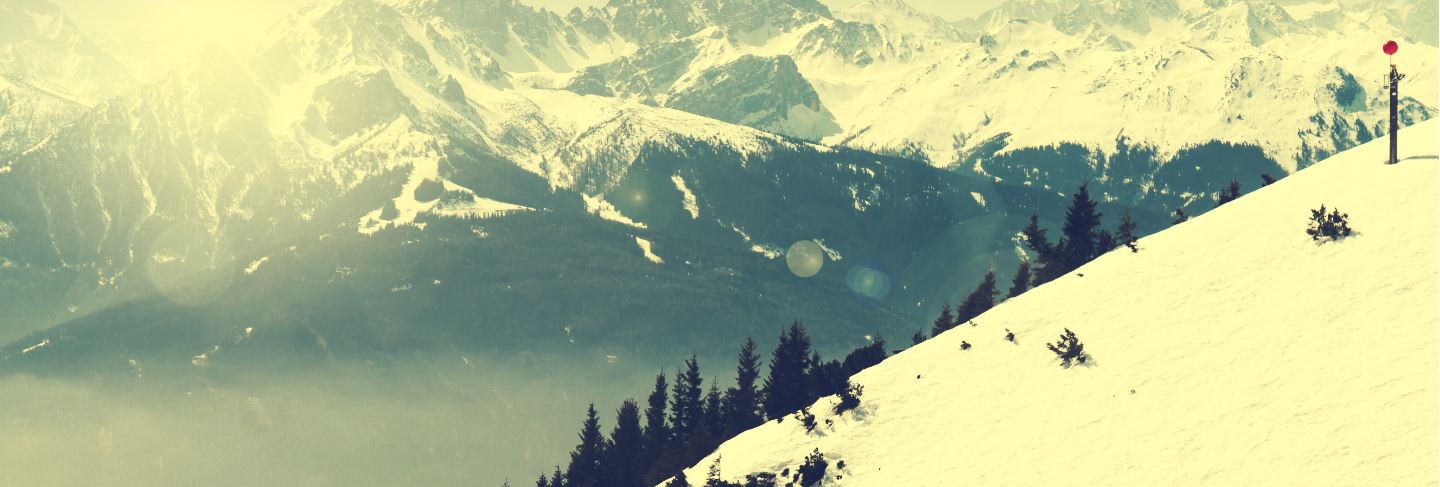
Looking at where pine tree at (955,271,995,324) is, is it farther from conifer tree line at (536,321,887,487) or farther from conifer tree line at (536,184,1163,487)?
conifer tree line at (536,321,887,487)

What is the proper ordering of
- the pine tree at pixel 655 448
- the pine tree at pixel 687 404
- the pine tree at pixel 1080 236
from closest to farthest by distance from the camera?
the pine tree at pixel 1080 236 < the pine tree at pixel 655 448 < the pine tree at pixel 687 404

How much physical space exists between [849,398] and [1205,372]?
17.3 m

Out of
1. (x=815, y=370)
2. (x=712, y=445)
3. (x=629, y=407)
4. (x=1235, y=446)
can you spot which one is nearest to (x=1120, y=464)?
(x=1235, y=446)

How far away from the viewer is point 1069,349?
192 ft

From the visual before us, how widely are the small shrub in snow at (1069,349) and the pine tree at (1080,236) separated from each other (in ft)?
121

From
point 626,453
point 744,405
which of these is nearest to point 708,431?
point 744,405

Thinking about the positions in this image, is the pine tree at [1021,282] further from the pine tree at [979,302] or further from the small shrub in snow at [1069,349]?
the small shrub in snow at [1069,349]

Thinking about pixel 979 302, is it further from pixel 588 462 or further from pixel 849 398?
pixel 849 398

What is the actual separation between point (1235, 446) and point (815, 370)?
39.0 meters

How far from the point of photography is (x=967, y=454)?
2172 inches

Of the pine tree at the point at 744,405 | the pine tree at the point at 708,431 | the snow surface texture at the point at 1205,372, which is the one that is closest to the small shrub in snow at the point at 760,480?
the snow surface texture at the point at 1205,372

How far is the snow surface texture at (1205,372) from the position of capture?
1826 inches

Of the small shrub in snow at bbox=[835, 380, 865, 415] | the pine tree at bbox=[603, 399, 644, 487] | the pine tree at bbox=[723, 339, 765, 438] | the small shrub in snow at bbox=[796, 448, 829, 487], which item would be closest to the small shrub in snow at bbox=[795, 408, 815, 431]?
the small shrub in snow at bbox=[835, 380, 865, 415]

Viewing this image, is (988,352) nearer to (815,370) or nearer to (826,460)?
(826,460)
